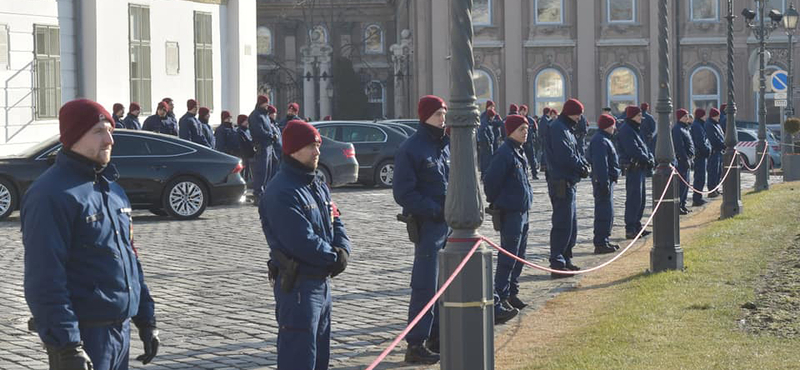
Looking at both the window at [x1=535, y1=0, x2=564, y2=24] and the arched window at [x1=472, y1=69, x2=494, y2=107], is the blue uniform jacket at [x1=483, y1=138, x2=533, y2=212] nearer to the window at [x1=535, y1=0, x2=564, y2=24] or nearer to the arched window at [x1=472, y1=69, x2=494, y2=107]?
the arched window at [x1=472, y1=69, x2=494, y2=107]

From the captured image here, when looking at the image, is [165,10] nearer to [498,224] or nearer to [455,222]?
[498,224]

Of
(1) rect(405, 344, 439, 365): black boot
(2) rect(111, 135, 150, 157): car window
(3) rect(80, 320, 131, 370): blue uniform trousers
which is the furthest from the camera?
(2) rect(111, 135, 150, 157): car window

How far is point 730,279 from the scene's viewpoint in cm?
1326

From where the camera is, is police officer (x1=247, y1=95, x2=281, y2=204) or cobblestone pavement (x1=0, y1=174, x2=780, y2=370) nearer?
cobblestone pavement (x1=0, y1=174, x2=780, y2=370)

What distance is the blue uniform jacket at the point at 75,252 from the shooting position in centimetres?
558

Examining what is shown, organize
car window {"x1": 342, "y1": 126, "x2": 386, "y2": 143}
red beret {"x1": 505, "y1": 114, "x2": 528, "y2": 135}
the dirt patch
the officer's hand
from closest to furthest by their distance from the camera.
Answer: the officer's hand, the dirt patch, red beret {"x1": 505, "y1": 114, "x2": 528, "y2": 135}, car window {"x1": 342, "y1": 126, "x2": 386, "y2": 143}

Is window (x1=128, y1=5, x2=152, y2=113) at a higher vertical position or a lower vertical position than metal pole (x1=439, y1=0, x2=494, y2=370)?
higher

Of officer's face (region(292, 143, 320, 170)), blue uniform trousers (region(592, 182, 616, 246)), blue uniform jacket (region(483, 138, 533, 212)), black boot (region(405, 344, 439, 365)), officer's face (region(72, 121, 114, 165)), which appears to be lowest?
black boot (region(405, 344, 439, 365))

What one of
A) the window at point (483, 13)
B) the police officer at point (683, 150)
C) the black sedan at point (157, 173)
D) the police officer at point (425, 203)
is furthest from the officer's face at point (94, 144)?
the window at point (483, 13)

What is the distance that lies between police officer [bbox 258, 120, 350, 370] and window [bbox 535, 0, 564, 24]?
55398 millimetres

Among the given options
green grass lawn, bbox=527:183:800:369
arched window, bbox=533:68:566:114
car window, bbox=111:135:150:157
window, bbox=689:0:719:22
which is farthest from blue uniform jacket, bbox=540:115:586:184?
window, bbox=689:0:719:22

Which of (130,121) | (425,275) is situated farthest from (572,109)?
(130,121)

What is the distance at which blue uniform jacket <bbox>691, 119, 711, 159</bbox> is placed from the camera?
82.3 feet

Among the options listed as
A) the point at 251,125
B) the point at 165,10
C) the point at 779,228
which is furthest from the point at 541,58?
the point at 779,228
